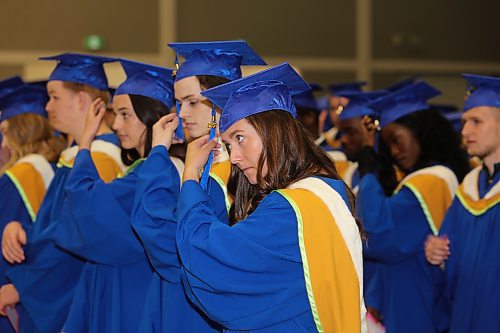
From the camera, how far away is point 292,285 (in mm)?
2463

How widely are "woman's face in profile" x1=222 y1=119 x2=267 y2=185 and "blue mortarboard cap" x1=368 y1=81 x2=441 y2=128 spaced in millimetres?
2222

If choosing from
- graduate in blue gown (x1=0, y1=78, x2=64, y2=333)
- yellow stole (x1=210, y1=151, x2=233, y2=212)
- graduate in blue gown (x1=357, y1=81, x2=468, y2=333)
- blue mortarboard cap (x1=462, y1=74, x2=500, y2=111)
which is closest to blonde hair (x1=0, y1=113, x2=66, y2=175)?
graduate in blue gown (x1=0, y1=78, x2=64, y2=333)

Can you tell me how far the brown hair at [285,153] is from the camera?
2529mm

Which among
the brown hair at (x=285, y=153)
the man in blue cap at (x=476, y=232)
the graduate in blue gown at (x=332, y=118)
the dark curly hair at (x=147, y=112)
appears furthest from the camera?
the graduate in blue gown at (x=332, y=118)

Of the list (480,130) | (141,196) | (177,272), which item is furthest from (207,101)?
(480,130)

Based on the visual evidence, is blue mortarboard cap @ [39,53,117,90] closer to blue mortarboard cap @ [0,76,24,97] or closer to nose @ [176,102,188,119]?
blue mortarboard cap @ [0,76,24,97]

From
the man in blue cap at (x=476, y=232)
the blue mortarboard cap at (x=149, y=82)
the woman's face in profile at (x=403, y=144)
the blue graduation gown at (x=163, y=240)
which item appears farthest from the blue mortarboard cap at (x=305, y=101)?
the blue graduation gown at (x=163, y=240)

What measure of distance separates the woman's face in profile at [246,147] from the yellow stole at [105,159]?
62.6 inches

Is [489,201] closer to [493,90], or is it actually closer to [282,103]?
[493,90]

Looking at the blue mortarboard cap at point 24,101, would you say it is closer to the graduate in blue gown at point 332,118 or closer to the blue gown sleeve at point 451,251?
the blue gown sleeve at point 451,251

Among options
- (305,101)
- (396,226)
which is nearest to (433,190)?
(396,226)

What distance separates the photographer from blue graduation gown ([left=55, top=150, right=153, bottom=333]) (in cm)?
339

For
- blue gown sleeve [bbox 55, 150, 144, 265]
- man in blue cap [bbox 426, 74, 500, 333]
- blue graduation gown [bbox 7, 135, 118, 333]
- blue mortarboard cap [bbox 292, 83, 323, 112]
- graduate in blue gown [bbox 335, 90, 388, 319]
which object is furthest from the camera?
blue mortarboard cap [bbox 292, 83, 323, 112]

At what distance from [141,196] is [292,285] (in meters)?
0.90
